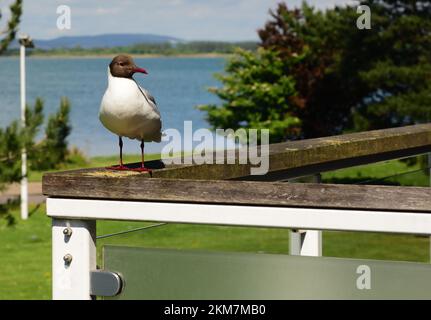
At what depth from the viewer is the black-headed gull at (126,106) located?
2.96 metres

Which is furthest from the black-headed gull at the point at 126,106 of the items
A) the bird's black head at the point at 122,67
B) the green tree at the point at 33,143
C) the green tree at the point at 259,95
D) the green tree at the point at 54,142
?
the green tree at the point at 259,95

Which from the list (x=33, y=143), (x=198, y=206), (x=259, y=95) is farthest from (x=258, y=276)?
(x=259, y=95)

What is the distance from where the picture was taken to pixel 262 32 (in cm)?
2378

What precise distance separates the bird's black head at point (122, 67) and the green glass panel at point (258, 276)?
0.72 meters

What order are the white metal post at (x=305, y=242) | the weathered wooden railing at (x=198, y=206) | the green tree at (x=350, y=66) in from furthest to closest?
the green tree at (x=350, y=66)
the white metal post at (x=305, y=242)
the weathered wooden railing at (x=198, y=206)

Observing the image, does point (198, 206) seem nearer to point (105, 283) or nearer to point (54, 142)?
point (105, 283)

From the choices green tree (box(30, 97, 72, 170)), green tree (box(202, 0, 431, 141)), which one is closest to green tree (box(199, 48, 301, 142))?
green tree (box(202, 0, 431, 141))

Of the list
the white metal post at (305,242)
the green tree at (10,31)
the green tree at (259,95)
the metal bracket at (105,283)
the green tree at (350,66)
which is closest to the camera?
the metal bracket at (105,283)

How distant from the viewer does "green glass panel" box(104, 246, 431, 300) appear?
7.54 ft

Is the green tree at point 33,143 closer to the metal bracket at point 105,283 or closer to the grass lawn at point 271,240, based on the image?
the grass lawn at point 271,240

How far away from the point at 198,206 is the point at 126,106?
2.16 ft

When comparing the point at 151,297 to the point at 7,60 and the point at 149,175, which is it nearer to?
the point at 149,175

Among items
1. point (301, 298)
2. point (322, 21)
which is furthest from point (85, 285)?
point (322, 21)

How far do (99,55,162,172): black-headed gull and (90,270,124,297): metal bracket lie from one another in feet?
1.38
